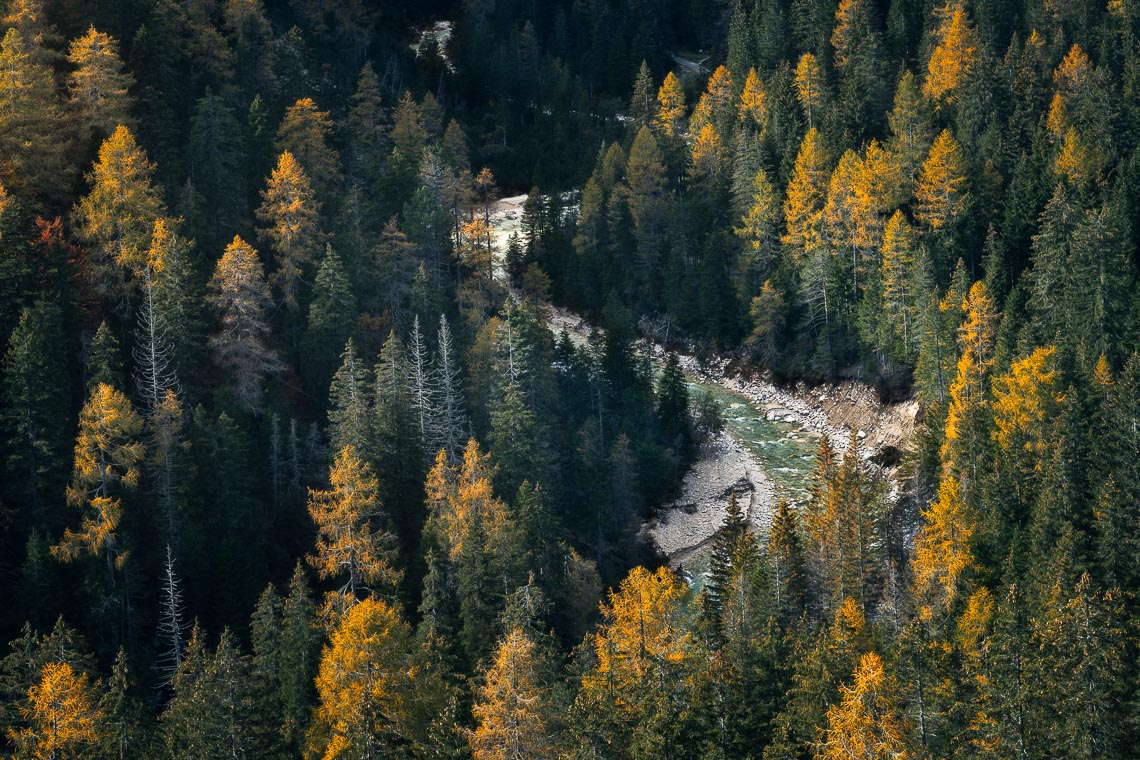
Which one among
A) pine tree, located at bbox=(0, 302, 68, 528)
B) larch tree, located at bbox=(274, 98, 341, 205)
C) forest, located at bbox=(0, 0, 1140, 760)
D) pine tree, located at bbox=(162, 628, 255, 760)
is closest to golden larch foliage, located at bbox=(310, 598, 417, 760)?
forest, located at bbox=(0, 0, 1140, 760)

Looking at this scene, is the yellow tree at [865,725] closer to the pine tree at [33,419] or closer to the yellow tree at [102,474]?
the yellow tree at [102,474]

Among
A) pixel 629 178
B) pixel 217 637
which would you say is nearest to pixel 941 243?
pixel 629 178

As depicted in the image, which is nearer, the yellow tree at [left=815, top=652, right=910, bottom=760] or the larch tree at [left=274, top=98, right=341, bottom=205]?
the yellow tree at [left=815, top=652, right=910, bottom=760]

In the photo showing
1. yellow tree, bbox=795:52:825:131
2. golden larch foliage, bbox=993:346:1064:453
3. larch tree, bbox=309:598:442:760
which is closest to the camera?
larch tree, bbox=309:598:442:760

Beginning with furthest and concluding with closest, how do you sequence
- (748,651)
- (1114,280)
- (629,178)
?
(629,178), (1114,280), (748,651)

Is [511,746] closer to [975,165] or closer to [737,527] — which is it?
[737,527]

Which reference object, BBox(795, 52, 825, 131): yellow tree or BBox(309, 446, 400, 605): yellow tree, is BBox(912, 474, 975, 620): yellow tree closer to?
BBox(309, 446, 400, 605): yellow tree

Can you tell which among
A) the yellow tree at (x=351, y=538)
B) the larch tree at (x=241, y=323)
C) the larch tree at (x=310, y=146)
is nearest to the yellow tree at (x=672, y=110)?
the larch tree at (x=310, y=146)

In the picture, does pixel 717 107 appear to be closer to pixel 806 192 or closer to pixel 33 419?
pixel 806 192
